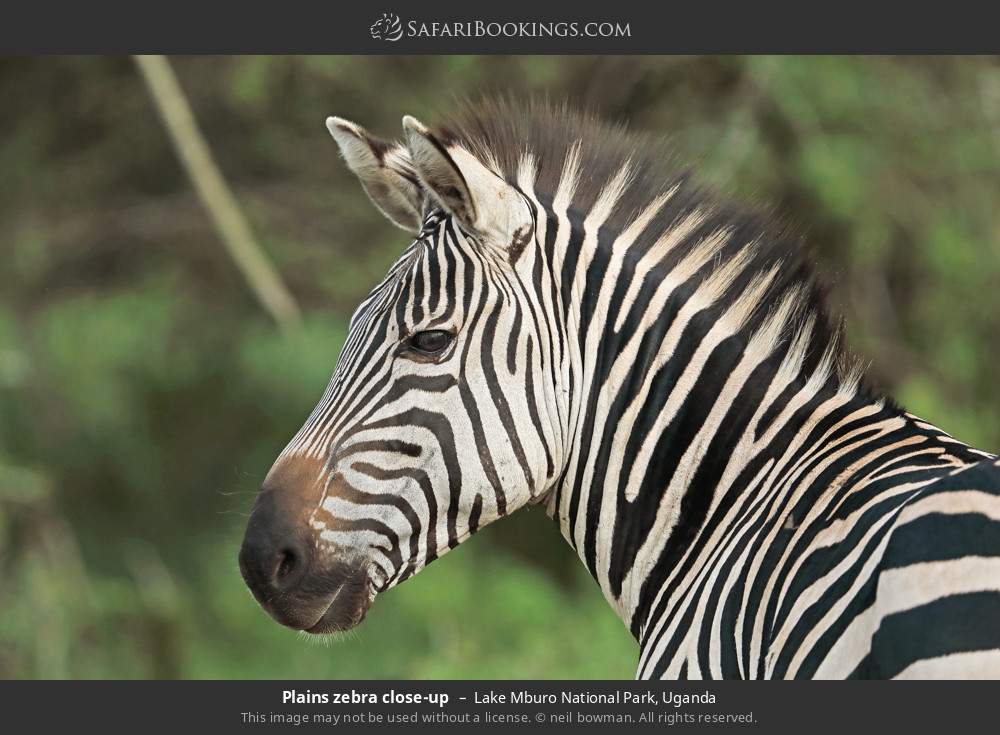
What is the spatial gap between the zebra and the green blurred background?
671cm

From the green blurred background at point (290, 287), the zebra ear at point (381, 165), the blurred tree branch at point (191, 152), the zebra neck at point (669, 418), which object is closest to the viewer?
the zebra neck at point (669, 418)

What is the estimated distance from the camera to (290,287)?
1105cm

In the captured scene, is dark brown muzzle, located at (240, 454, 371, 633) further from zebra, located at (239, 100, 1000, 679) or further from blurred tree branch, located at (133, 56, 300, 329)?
blurred tree branch, located at (133, 56, 300, 329)

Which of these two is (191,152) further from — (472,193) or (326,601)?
(326,601)

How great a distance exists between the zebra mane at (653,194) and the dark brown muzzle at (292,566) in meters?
1.05

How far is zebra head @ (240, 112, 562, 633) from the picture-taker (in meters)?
2.57

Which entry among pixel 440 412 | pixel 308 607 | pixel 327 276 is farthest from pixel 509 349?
pixel 327 276

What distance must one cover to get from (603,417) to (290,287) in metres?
8.65

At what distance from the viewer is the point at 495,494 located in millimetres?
2666

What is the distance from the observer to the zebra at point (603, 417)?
2.51 metres

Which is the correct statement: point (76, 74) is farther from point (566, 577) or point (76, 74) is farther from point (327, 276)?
point (566, 577)

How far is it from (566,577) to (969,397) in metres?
4.45

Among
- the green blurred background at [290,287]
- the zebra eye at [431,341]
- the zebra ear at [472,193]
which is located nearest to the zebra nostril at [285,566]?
the zebra eye at [431,341]

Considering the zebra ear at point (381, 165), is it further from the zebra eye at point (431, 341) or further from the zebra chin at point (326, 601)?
the zebra chin at point (326, 601)
